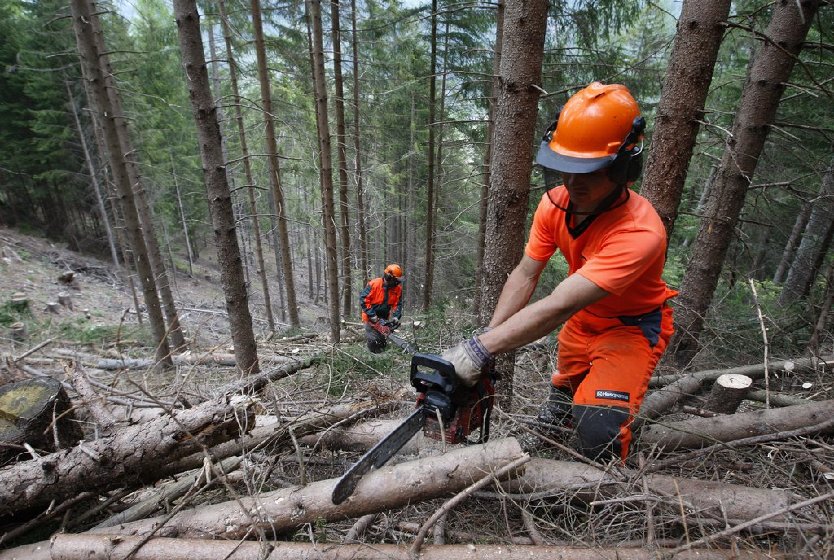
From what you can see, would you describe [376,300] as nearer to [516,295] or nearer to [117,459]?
[516,295]

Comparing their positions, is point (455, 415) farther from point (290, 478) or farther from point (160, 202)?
point (160, 202)

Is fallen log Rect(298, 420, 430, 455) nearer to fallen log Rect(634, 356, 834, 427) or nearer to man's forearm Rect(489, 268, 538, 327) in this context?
man's forearm Rect(489, 268, 538, 327)

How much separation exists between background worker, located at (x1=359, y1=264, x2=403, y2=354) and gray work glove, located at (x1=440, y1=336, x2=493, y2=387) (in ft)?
19.7

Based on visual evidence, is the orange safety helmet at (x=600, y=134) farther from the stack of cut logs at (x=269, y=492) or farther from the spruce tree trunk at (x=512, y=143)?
the stack of cut logs at (x=269, y=492)

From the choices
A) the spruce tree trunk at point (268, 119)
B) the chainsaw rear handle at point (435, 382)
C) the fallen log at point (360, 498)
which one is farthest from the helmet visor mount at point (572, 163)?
the spruce tree trunk at point (268, 119)

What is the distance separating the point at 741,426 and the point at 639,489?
1.13 m

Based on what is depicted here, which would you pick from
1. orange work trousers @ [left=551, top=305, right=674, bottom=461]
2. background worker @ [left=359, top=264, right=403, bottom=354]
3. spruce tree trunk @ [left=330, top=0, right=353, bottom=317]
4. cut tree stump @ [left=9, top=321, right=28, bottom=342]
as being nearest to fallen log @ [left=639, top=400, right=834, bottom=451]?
orange work trousers @ [left=551, top=305, right=674, bottom=461]

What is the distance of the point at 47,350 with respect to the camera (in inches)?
321

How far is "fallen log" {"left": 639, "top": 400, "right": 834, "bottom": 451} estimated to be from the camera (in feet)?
8.52

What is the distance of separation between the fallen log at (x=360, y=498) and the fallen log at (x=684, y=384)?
116 cm

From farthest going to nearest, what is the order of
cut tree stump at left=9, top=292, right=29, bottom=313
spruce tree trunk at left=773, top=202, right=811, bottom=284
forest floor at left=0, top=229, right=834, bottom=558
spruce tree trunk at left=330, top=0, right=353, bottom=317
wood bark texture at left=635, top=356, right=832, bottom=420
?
spruce tree trunk at left=773, top=202, right=811, bottom=284
cut tree stump at left=9, top=292, right=29, bottom=313
spruce tree trunk at left=330, top=0, right=353, bottom=317
wood bark texture at left=635, top=356, right=832, bottom=420
forest floor at left=0, top=229, right=834, bottom=558

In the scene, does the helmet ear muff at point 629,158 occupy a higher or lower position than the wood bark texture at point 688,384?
higher

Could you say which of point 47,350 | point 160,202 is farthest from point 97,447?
point 160,202

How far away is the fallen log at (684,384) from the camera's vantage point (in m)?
3.12
